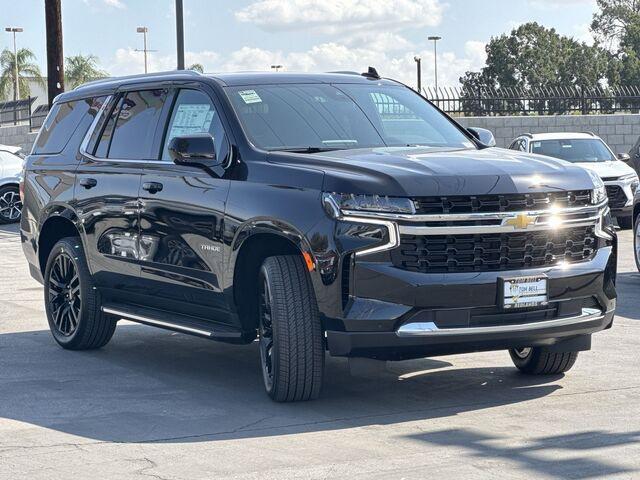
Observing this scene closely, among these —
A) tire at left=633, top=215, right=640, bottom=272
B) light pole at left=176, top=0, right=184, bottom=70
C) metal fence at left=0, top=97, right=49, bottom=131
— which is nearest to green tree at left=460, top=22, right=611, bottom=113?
metal fence at left=0, top=97, right=49, bottom=131

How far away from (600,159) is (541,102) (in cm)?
1371

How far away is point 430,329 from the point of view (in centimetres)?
697

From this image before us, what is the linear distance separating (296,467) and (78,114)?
15.8 ft

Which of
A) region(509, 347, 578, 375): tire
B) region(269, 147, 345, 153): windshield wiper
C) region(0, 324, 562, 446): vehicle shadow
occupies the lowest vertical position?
region(0, 324, 562, 446): vehicle shadow

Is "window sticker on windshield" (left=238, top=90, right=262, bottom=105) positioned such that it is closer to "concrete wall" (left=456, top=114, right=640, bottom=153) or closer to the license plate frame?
the license plate frame

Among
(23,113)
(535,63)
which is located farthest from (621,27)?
(23,113)

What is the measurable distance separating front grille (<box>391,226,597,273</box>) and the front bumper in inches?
2.2

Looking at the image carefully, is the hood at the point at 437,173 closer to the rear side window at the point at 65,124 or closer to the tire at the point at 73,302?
the tire at the point at 73,302

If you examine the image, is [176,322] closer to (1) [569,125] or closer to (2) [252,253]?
(2) [252,253]

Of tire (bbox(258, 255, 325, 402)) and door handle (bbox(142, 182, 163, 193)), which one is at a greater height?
door handle (bbox(142, 182, 163, 193))

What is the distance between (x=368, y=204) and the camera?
275 inches

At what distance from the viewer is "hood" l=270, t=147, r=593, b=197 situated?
7016 mm

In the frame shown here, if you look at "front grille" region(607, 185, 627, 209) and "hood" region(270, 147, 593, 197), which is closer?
"hood" region(270, 147, 593, 197)

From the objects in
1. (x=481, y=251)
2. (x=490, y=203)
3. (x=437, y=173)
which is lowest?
(x=481, y=251)
